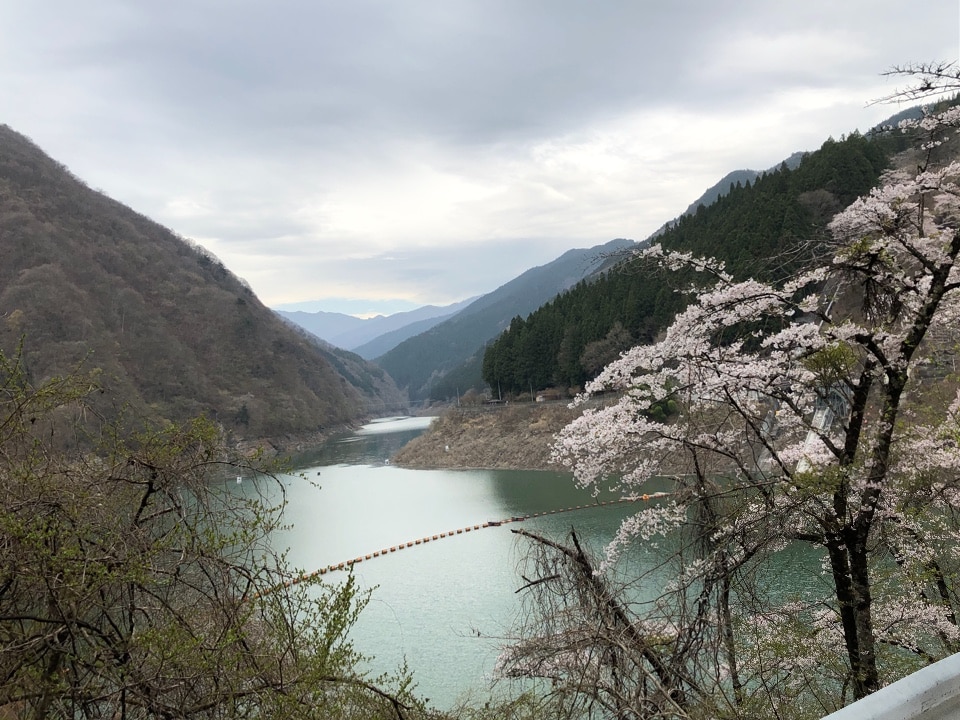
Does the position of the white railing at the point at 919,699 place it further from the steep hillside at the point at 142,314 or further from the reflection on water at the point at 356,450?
the steep hillside at the point at 142,314

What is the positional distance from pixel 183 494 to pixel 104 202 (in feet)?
287

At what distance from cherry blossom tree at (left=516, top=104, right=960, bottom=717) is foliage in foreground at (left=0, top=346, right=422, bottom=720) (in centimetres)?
258

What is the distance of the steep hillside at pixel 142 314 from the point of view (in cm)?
4647

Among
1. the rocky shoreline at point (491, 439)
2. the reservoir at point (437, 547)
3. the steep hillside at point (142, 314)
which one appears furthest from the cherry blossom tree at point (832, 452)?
the steep hillside at point (142, 314)

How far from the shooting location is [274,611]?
3543mm

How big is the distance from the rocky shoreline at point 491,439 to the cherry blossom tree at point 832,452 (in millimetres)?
26103

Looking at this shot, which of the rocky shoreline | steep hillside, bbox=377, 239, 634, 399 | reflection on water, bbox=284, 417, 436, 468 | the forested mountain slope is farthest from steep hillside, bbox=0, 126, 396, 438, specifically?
steep hillside, bbox=377, 239, 634, 399

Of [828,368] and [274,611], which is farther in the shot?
[828,368]

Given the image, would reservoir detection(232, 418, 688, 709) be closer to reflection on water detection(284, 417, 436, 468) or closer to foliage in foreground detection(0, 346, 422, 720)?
foliage in foreground detection(0, 346, 422, 720)

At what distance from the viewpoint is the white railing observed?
1.24m

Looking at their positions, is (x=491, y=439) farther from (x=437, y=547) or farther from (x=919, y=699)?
(x=919, y=699)

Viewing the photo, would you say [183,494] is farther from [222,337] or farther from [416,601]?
[222,337]

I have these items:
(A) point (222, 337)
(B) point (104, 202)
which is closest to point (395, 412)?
(A) point (222, 337)

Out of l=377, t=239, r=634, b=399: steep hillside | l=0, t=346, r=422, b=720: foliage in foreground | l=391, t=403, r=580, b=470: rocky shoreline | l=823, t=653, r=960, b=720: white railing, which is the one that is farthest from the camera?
l=377, t=239, r=634, b=399: steep hillside
